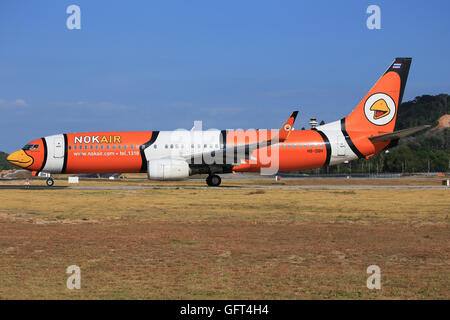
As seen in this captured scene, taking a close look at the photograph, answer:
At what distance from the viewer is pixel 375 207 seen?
71.6 ft

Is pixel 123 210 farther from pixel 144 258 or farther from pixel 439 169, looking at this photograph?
pixel 439 169

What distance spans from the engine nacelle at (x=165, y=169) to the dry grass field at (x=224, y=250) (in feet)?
34.9

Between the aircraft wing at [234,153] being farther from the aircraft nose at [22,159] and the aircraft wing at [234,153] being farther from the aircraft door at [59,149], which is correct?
the aircraft nose at [22,159]

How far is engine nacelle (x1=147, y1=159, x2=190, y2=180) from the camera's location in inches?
1312

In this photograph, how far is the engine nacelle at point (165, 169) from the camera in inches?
1312

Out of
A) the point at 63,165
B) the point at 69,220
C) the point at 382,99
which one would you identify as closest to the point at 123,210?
the point at 69,220

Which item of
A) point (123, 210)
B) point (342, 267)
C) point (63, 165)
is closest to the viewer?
point (342, 267)

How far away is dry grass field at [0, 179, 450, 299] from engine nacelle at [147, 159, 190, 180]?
10628 mm

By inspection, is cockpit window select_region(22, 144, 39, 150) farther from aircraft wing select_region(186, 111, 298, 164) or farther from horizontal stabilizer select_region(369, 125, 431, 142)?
horizontal stabilizer select_region(369, 125, 431, 142)

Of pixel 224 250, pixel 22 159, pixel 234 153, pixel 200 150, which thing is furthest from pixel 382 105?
pixel 224 250

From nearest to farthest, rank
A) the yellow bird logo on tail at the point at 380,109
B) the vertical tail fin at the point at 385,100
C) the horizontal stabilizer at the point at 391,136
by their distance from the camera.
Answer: the horizontal stabilizer at the point at 391,136
the vertical tail fin at the point at 385,100
the yellow bird logo on tail at the point at 380,109

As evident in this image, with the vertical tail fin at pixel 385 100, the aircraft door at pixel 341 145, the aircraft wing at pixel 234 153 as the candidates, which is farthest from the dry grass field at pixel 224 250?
the vertical tail fin at pixel 385 100

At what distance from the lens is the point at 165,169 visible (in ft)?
109

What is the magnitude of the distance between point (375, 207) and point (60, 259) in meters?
15.0
